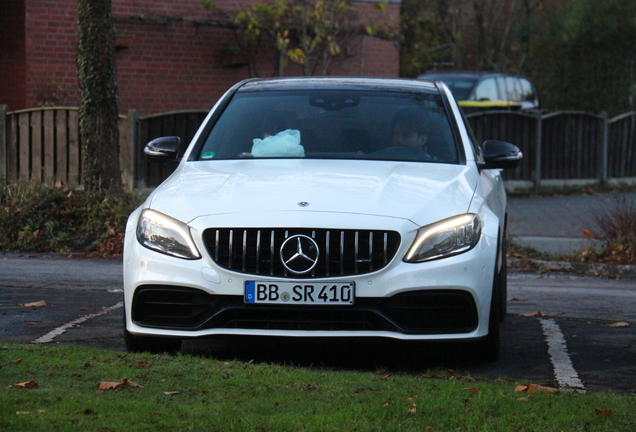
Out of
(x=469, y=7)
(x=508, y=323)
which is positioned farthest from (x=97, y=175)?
(x=469, y=7)

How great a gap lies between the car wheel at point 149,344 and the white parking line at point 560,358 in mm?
2039

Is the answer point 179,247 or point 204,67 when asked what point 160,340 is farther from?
point 204,67

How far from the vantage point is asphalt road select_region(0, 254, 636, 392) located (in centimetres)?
545

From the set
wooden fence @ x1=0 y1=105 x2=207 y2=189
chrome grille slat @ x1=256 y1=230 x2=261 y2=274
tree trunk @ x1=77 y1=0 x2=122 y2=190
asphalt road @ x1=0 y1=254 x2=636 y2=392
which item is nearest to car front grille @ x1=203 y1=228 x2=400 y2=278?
chrome grille slat @ x1=256 y1=230 x2=261 y2=274

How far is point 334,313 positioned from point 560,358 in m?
1.52

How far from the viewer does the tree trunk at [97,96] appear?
1167cm

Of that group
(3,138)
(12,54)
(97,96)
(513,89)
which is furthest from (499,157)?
(513,89)

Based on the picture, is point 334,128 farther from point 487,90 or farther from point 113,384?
point 487,90

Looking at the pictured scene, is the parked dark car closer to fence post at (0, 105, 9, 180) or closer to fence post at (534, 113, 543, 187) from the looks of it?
fence post at (534, 113, 543, 187)

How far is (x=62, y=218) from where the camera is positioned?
11250 millimetres

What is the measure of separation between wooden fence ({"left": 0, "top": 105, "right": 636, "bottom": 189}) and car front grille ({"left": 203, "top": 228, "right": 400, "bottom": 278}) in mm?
7506

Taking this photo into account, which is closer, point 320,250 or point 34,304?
point 320,250

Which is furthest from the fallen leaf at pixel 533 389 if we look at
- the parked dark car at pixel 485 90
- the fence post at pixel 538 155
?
the parked dark car at pixel 485 90

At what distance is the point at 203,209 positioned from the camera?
→ 16.8 feet
